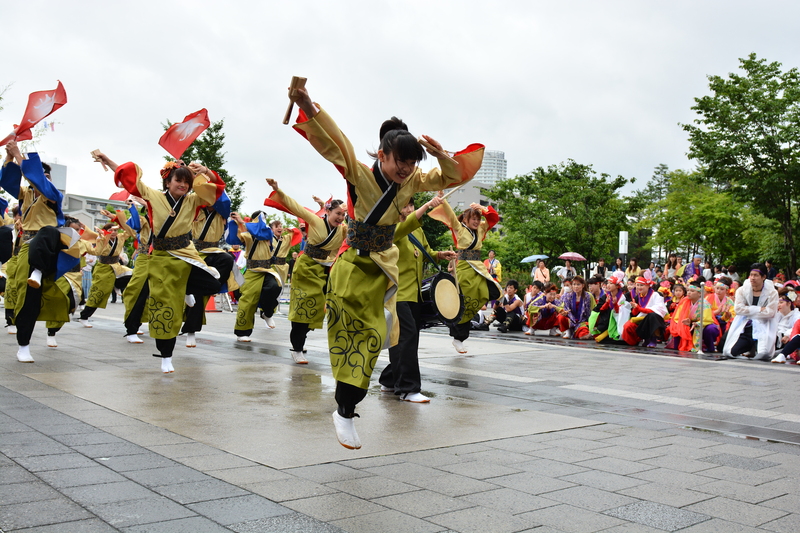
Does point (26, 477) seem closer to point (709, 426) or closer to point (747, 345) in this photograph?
point (709, 426)

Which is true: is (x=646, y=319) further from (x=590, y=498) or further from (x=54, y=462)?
(x=54, y=462)

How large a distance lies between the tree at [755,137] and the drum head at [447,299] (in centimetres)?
1924

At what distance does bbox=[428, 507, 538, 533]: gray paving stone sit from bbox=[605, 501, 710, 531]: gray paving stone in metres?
0.45

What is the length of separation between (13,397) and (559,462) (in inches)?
157

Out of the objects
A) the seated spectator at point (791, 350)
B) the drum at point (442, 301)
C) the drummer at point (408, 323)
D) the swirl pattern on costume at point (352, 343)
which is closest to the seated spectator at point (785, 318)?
the seated spectator at point (791, 350)

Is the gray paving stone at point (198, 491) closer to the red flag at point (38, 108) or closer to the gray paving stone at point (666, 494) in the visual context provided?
the gray paving stone at point (666, 494)

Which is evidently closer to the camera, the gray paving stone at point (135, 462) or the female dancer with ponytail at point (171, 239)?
the gray paving stone at point (135, 462)

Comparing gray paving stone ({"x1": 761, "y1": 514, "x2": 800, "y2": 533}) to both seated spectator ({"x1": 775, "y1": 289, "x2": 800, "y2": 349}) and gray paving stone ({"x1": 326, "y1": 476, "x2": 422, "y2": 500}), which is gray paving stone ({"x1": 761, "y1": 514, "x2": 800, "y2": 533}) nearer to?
gray paving stone ({"x1": 326, "y1": 476, "x2": 422, "y2": 500})

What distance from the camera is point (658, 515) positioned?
300 cm

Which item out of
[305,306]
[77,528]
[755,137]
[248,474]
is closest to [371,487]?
[248,474]

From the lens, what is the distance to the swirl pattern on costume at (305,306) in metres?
8.40

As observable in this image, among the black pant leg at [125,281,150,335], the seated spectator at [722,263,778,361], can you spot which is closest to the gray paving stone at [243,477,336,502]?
the black pant leg at [125,281,150,335]

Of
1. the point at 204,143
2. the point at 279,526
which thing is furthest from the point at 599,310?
the point at 204,143

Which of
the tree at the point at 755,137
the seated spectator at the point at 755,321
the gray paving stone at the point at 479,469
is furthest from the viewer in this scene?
the tree at the point at 755,137
